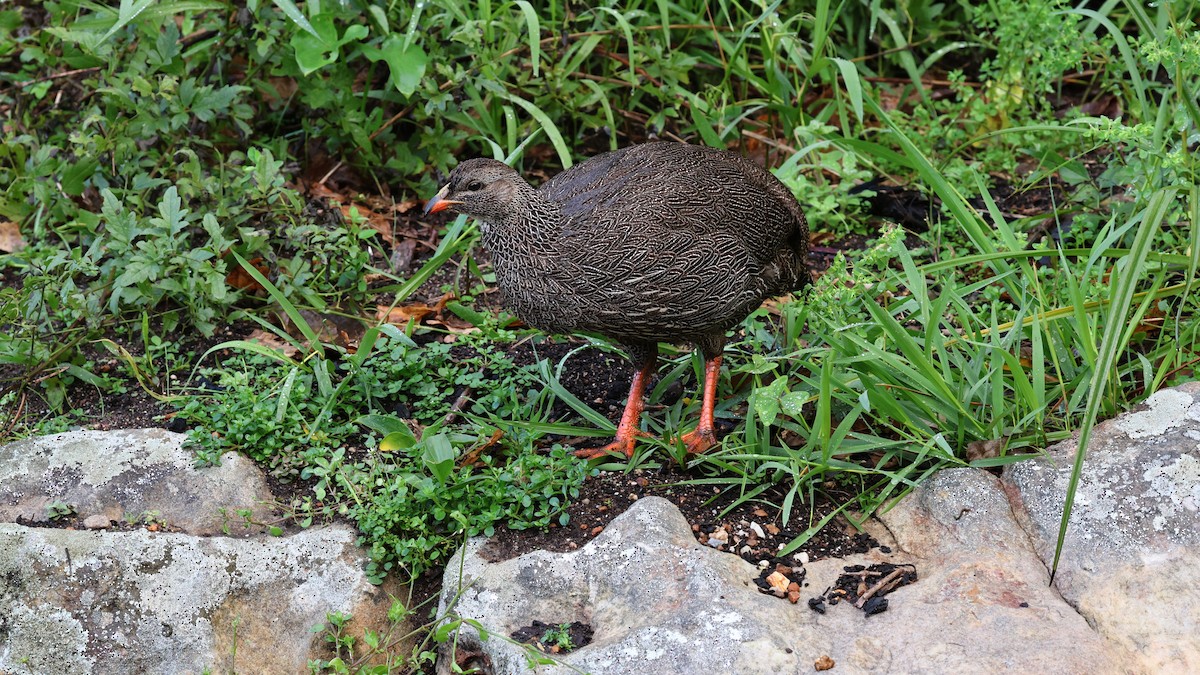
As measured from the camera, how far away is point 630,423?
4305mm

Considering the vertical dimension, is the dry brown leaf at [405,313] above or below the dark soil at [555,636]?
below

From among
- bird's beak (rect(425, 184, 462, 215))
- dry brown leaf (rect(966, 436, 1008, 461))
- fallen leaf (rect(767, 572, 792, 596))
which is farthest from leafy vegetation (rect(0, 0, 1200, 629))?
bird's beak (rect(425, 184, 462, 215))

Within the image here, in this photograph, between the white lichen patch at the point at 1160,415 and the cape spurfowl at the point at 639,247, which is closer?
the white lichen patch at the point at 1160,415

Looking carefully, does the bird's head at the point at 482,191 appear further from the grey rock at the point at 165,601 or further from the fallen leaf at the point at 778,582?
the fallen leaf at the point at 778,582

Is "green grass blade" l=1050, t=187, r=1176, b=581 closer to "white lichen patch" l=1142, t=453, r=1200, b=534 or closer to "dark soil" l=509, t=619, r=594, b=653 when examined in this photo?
"white lichen patch" l=1142, t=453, r=1200, b=534

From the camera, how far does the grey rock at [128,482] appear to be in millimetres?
3848

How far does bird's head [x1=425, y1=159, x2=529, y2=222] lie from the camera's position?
4203 mm

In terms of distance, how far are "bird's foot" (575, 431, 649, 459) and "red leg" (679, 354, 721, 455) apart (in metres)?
0.17

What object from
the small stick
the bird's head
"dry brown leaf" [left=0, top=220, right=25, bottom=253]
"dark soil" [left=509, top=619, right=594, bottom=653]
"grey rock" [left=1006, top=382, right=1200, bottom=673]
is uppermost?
the bird's head

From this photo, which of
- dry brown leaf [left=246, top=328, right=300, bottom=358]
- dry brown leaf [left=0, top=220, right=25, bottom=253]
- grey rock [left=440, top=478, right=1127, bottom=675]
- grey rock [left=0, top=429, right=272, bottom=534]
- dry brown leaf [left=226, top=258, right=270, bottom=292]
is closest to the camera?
grey rock [left=440, top=478, right=1127, bottom=675]

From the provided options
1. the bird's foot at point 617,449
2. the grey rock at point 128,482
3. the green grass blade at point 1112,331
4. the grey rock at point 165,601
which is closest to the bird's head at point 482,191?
the bird's foot at point 617,449

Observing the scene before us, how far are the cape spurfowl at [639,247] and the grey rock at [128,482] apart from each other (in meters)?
1.10

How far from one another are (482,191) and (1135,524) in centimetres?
229

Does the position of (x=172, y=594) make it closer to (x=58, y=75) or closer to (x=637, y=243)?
(x=637, y=243)
